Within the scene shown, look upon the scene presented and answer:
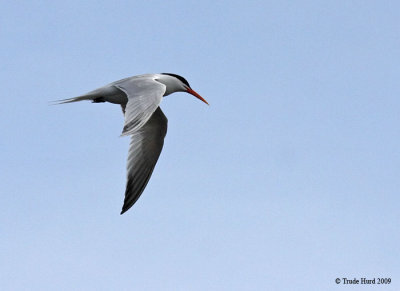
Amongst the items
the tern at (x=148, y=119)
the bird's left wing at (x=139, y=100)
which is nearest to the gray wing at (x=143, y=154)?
the tern at (x=148, y=119)

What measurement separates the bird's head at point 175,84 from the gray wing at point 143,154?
1.45ft

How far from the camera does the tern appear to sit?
1039 centimetres

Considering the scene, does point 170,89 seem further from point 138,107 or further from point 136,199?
point 138,107

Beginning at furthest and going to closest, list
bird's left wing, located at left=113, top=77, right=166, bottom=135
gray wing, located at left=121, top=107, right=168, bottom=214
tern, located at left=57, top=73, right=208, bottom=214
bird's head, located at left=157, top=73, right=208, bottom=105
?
bird's head, located at left=157, top=73, right=208, bottom=105, gray wing, located at left=121, top=107, right=168, bottom=214, tern, located at left=57, top=73, right=208, bottom=214, bird's left wing, located at left=113, top=77, right=166, bottom=135

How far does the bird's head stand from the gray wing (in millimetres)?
443

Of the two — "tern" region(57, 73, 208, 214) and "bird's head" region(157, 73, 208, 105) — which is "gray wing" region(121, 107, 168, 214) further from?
"bird's head" region(157, 73, 208, 105)

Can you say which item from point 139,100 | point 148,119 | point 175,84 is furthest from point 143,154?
point 139,100

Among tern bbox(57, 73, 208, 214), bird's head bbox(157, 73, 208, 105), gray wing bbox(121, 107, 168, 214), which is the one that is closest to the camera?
tern bbox(57, 73, 208, 214)

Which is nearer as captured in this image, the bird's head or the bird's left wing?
the bird's left wing

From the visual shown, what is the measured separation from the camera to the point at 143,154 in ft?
40.6

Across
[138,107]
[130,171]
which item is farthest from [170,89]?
[138,107]

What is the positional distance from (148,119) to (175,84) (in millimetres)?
2025

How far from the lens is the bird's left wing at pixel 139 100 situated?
29.5 ft

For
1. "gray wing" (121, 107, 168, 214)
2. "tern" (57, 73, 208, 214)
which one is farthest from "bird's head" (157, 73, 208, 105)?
"gray wing" (121, 107, 168, 214)
